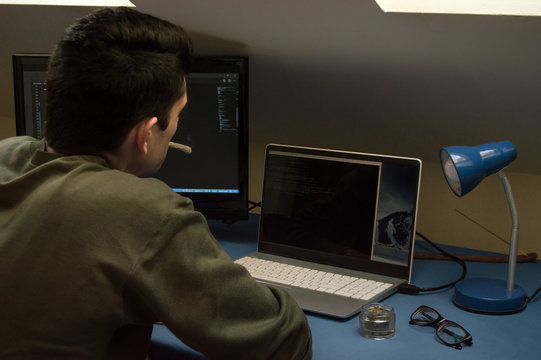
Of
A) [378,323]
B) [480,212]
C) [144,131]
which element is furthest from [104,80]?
[480,212]

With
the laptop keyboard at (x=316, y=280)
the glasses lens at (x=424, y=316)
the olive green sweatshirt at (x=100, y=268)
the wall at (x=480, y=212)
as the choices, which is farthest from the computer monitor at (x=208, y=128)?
the olive green sweatshirt at (x=100, y=268)

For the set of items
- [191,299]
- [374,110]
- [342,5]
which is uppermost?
[342,5]

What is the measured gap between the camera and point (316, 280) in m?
1.24

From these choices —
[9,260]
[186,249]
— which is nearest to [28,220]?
[9,260]

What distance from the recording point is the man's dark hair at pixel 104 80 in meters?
0.79

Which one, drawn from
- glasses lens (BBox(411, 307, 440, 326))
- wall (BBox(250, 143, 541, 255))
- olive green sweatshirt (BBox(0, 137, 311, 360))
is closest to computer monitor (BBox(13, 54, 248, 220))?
wall (BBox(250, 143, 541, 255))

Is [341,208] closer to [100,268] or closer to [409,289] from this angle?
[409,289]

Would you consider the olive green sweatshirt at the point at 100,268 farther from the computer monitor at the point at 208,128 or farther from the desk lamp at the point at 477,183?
the computer monitor at the point at 208,128

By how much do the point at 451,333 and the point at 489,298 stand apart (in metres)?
0.14

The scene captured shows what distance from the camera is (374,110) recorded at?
1.50m

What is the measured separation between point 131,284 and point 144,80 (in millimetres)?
279

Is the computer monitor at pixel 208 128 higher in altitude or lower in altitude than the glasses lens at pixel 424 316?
higher

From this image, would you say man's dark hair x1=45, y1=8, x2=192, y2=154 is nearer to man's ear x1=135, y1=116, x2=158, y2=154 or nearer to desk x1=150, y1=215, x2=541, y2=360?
man's ear x1=135, y1=116, x2=158, y2=154

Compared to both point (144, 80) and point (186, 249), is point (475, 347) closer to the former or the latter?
point (186, 249)
